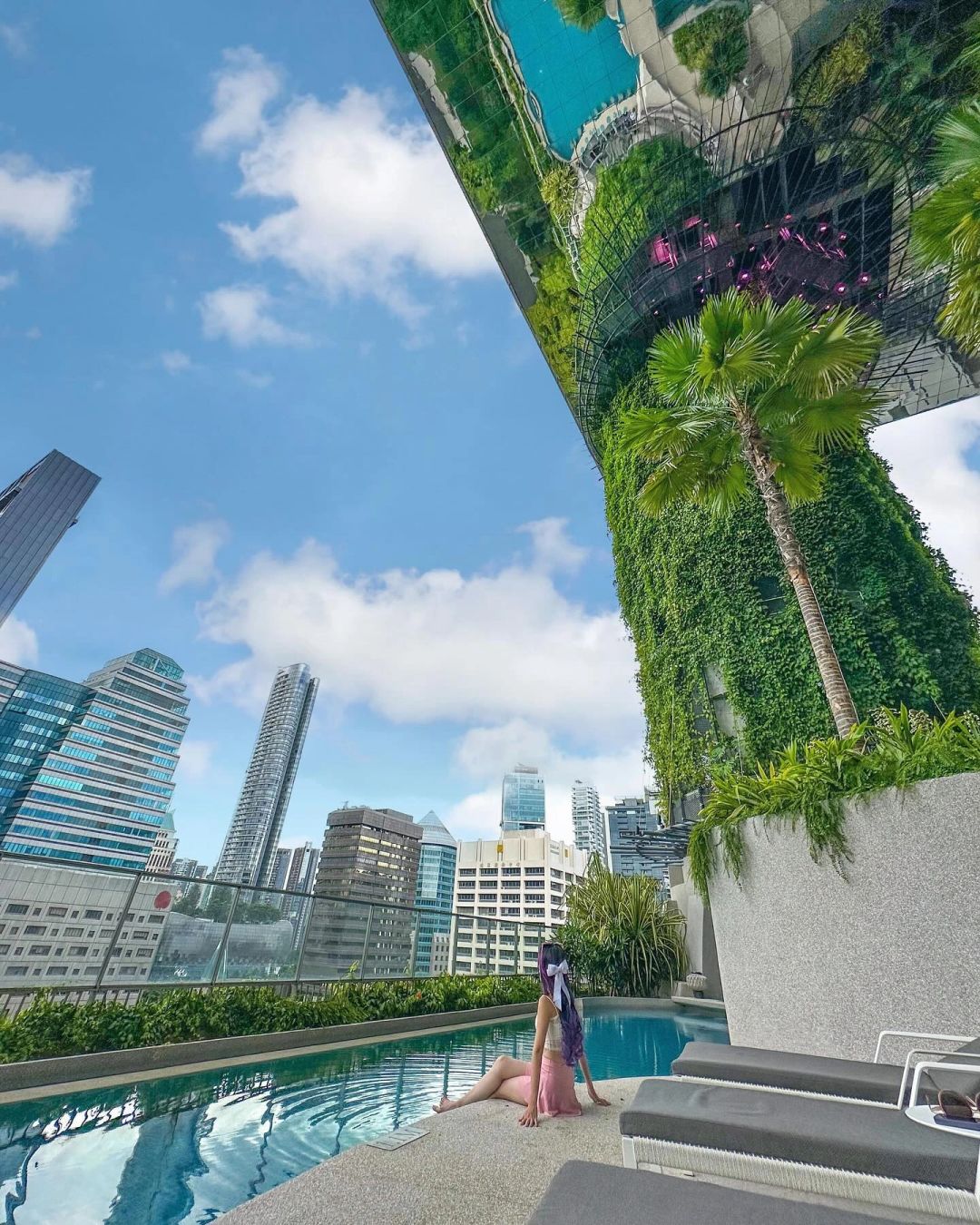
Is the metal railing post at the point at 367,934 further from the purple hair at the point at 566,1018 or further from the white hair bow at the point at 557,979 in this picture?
the white hair bow at the point at 557,979

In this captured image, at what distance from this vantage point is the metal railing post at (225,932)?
6191 millimetres

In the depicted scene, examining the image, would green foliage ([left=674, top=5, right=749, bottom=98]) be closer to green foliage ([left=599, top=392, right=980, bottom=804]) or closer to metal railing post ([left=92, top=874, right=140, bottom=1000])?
green foliage ([left=599, top=392, right=980, bottom=804])

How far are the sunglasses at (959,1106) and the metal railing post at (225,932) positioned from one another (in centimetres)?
680

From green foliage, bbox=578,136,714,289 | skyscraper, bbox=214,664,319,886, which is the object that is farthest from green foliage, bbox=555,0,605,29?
skyscraper, bbox=214,664,319,886

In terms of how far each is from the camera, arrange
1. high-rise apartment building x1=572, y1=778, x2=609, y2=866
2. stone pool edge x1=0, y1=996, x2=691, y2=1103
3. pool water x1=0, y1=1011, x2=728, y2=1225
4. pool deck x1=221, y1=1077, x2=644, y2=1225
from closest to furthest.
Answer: pool deck x1=221, y1=1077, x2=644, y2=1225 < pool water x1=0, y1=1011, x2=728, y2=1225 < stone pool edge x1=0, y1=996, x2=691, y2=1103 < high-rise apartment building x1=572, y1=778, x2=609, y2=866

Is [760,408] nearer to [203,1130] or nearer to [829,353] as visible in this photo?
[829,353]

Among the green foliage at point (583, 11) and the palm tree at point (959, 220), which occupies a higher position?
the green foliage at point (583, 11)

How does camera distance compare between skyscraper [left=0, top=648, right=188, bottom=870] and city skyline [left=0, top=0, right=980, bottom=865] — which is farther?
skyscraper [left=0, top=648, right=188, bottom=870]

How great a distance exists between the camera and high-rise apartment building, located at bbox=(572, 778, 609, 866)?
547 ft

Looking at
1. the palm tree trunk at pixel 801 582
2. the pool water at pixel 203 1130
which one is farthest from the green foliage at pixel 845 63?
the pool water at pixel 203 1130

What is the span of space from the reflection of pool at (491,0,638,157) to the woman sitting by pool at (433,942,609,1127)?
61.3ft

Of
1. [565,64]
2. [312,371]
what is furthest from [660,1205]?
[312,371]

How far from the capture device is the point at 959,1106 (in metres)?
1.87

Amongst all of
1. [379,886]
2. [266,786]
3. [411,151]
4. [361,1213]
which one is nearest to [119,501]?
[266,786]
